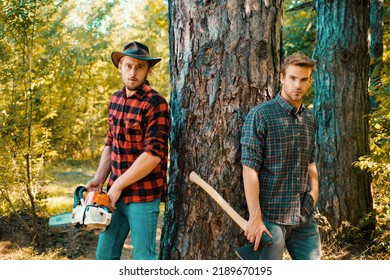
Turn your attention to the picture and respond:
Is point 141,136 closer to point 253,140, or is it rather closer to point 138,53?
point 138,53

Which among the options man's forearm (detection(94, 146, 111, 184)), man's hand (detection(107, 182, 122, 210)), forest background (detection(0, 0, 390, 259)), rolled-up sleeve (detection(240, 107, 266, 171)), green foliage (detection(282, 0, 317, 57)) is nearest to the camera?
rolled-up sleeve (detection(240, 107, 266, 171))

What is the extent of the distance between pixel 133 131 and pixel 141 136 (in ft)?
0.18

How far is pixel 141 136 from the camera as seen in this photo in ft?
9.36

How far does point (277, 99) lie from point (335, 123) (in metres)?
2.71

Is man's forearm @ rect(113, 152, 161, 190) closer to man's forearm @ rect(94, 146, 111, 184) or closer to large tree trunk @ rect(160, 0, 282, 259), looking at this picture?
large tree trunk @ rect(160, 0, 282, 259)

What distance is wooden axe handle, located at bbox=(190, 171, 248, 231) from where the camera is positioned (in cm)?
267

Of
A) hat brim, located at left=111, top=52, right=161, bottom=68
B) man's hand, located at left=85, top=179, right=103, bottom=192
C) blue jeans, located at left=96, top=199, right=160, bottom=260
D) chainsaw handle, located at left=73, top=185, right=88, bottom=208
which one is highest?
hat brim, located at left=111, top=52, right=161, bottom=68

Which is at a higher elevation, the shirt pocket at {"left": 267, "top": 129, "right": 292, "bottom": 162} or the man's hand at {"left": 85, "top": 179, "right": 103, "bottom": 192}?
the shirt pocket at {"left": 267, "top": 129, "right": 292, "bottom": 162}

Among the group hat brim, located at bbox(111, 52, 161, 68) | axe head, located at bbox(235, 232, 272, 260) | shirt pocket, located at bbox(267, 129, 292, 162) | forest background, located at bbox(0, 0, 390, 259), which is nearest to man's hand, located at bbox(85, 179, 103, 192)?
hat brim, located at bbox(111, 52, 161, 68)

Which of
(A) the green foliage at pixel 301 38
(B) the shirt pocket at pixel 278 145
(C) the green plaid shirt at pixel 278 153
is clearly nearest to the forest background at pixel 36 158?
(C) the green plaid shirt at pixel 278 153

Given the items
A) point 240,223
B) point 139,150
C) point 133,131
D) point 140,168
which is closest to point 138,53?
point 133,131

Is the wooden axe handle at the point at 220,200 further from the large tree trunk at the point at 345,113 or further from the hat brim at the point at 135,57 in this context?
the large tree trunk at the point at 345,113

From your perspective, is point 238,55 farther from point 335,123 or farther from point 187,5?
point 335,123

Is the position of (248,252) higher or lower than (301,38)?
lower
